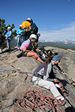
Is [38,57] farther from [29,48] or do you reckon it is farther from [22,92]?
[22,92]

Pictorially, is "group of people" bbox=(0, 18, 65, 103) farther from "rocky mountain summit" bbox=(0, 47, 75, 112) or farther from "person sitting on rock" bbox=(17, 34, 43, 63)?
"rocky mountain summit" bbox=(0, 47, 75, 112)

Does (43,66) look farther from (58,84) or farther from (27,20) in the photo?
(27,20)

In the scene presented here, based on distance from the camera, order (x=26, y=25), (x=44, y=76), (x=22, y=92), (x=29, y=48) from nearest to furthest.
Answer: (x=44, y=76)
(x=22, y=92)
(x=29, y=48)
(x=26, y=25)

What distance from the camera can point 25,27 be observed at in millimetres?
20203

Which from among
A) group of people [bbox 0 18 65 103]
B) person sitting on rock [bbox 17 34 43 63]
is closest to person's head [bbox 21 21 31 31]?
group of people [bbox 0 18 65 103]

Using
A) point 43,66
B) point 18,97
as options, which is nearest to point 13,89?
point 18,97

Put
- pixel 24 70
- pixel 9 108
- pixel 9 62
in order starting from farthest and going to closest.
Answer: pixel 9 62, pixel 24 70, pixel 9 108

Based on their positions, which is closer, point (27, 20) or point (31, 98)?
point (31, 98)

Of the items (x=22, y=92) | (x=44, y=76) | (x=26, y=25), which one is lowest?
(x=22, y=92)

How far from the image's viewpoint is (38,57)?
17.9 m

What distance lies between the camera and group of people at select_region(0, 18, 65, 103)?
12.7m

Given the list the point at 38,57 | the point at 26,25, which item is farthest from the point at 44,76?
the point at 26,25

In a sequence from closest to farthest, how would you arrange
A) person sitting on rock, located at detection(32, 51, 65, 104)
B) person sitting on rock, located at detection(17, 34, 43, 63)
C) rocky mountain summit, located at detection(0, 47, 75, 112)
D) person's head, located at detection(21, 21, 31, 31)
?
rocky mountain summit, located at detection(0, 47, 75, 112) → person sitting on rock, located at detection(32, 51, 65, 104) → person sitting on rock, located at detection(17, 34, 43, 63) → person's head, located at detection(21, 21, 31, 31)

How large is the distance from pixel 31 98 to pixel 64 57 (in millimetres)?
12537
